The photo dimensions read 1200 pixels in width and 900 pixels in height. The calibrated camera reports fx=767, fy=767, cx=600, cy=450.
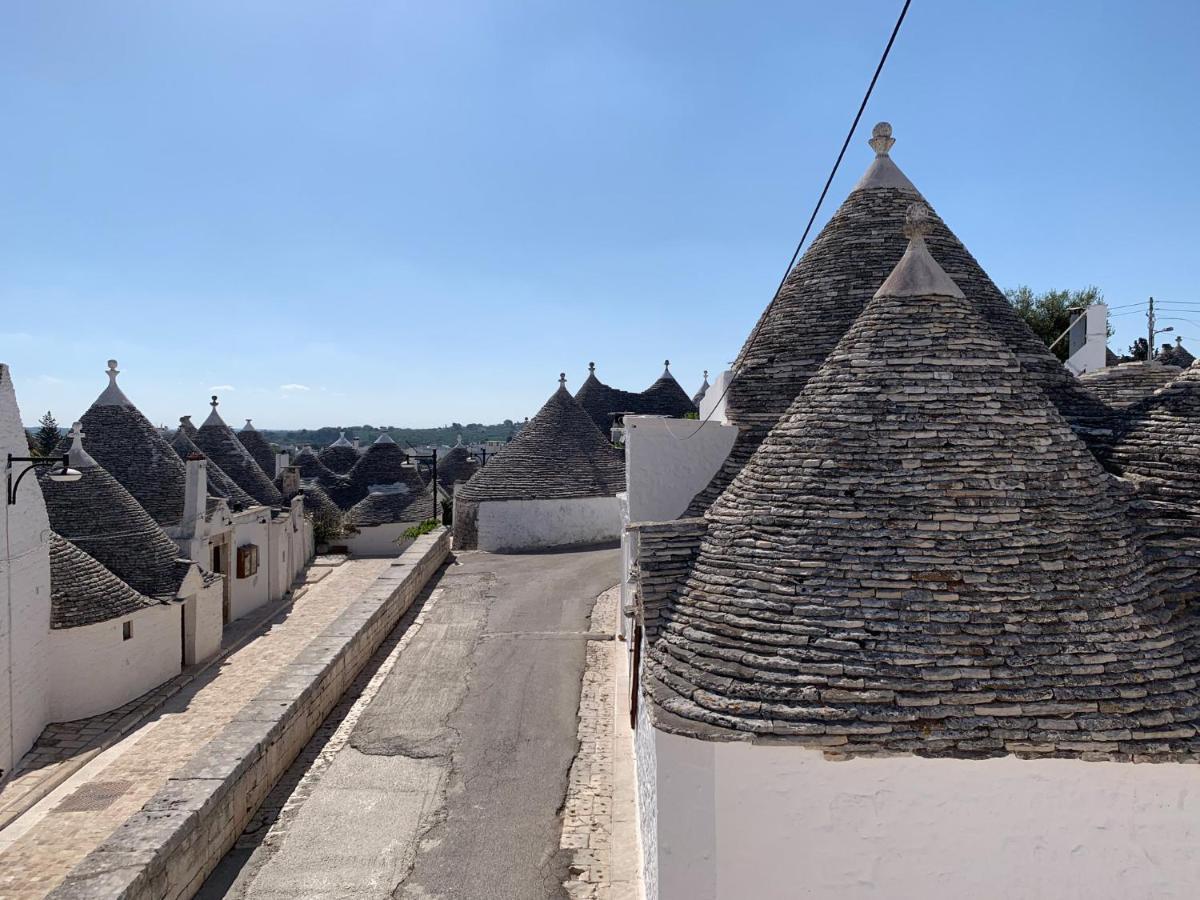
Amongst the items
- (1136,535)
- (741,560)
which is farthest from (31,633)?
(1136,535)

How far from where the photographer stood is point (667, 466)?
8906mm

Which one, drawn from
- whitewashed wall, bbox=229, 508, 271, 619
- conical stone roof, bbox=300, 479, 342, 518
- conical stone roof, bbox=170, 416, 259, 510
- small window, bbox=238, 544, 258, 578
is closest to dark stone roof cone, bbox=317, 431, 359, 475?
conical stone roof, bbox=300, 479, 342, 518

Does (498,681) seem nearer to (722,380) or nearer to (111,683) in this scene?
(722,380)

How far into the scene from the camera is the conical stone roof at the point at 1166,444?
604cm

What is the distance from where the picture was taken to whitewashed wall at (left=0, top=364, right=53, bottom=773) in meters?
11.5

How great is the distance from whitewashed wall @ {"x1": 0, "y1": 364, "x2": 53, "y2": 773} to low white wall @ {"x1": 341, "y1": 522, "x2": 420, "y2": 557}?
1670cm

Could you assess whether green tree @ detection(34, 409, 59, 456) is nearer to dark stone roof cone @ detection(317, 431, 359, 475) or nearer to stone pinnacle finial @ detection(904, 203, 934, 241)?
dark stone roof cone @ detection(317, 431, 359, 475)

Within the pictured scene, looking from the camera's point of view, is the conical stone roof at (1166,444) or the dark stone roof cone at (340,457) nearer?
the conical stone roof at (1166,444)

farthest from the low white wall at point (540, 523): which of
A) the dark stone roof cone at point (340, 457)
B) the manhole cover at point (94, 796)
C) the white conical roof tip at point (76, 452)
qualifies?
the dark stone roof cone at point (340, 457)

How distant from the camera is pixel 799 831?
4.69 m

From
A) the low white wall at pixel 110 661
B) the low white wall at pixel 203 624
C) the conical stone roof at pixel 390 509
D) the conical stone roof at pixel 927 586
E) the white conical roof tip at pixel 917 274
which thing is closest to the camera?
the conical stone roof at pixel 927 586

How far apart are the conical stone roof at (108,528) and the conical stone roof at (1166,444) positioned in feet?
53.7

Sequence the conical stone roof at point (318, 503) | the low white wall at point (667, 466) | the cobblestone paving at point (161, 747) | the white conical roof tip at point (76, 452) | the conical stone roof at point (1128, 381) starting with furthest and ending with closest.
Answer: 1. the conical stone roof at point (318, 503)
2. the white conical roof tip at point (76, 452)
3. the low white wall at point (667, 466)
4. the cobblestone paving at point (161, 747)
5. the conical stone roof at point (1128, 381)

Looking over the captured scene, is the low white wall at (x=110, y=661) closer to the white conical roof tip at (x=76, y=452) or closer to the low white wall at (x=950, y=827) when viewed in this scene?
the white conical roof tip at (x=76, y=452)
